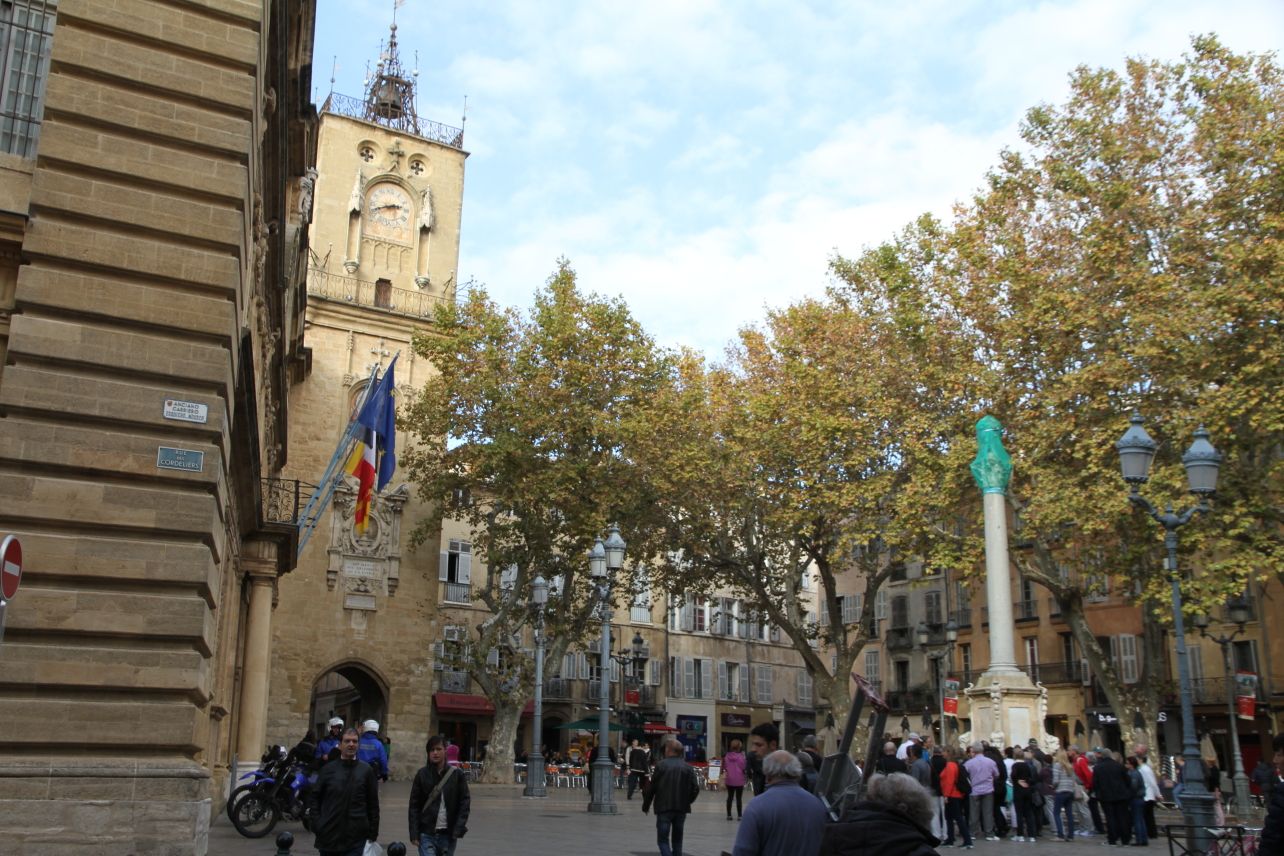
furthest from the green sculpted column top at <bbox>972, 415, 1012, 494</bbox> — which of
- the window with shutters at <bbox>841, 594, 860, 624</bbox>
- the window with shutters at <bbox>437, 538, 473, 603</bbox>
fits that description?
the window with shutters at <bbox>841, 594, 860, 624</bbox>

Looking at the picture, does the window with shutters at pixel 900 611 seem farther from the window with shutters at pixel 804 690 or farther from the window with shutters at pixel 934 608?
the window with shutters at pixel 804 690

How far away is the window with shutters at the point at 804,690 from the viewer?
65.3 m

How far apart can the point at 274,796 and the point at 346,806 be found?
9629 mm

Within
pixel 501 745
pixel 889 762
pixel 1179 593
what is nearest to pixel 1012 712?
pixel 889 762

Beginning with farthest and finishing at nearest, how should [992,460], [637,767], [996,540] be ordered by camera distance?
[637,767], [992,460], [996,540]

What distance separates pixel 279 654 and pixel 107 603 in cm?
3108

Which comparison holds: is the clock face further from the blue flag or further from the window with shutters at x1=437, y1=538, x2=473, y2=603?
the blue flag

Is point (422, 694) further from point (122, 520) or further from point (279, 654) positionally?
point (122, 520)

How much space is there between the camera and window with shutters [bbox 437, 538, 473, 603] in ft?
161

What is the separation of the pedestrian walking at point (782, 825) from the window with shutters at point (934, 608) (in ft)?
172

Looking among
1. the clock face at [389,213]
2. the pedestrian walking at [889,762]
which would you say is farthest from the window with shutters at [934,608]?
the pedestrian walking at [889,762]

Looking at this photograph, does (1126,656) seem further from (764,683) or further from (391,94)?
(391,94)

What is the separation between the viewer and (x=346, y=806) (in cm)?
880

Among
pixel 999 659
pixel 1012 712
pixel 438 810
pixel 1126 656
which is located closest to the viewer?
A: pixel 438 810
